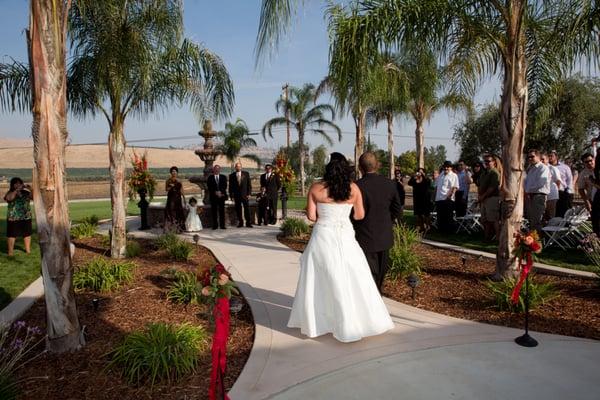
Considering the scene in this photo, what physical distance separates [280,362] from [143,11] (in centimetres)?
655

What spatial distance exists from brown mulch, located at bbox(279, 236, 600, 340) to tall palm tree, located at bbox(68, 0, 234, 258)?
554 centimetres

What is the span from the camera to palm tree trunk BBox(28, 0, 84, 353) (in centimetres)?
393

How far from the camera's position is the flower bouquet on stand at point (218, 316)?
3.23 meters

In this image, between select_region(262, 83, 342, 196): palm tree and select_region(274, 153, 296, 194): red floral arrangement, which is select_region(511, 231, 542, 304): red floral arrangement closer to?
select_region(274, 153, 296, 194): red floral arrangement

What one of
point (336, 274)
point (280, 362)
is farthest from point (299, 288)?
point (280, 362)

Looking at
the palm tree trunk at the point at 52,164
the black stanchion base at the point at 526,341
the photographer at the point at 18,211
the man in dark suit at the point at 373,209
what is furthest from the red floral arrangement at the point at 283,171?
the black stanchion base at the point at 526,341

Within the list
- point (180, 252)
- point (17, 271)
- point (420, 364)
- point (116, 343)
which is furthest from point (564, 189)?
point (17, 271)

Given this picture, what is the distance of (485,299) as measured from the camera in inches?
226

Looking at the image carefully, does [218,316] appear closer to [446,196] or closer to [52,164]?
[52,164]

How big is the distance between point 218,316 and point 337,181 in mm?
1964

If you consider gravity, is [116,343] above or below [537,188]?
below

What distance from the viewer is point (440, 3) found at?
20.3ft

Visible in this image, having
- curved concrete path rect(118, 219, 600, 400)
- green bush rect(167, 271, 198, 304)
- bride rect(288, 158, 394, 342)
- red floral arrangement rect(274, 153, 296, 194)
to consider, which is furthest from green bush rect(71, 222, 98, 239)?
bride rect(288, 158, 394, 342)

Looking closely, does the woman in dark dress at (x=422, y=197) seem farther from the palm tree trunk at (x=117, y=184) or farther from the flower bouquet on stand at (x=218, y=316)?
the flower bouquet on stand at (x=218, y=316)
